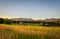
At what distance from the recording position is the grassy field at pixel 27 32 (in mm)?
1630

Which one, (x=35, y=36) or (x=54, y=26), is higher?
(x=54, y=26)

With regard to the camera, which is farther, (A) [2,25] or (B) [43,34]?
(A) [2,25]

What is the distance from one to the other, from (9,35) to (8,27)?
12 cm

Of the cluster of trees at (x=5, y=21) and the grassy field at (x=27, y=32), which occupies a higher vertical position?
the cluster of trees at (x=5, y=21)

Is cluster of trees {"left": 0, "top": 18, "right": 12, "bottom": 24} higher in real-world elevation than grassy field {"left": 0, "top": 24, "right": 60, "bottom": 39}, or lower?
higher

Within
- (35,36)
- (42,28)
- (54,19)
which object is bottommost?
(35,36)

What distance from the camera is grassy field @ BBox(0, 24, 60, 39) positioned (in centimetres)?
163

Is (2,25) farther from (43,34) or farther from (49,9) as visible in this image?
(49,9)

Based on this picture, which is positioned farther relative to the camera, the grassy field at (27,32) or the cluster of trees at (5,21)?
the cluster of trees at (5,21)

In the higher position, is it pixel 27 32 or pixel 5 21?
pixel 5 21

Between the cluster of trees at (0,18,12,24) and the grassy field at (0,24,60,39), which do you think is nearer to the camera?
the grassy field at (0,24,60,39)

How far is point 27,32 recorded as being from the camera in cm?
168

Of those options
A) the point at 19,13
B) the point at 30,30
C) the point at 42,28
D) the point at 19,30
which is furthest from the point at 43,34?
the point at 19,13

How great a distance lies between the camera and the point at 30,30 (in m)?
1.68
